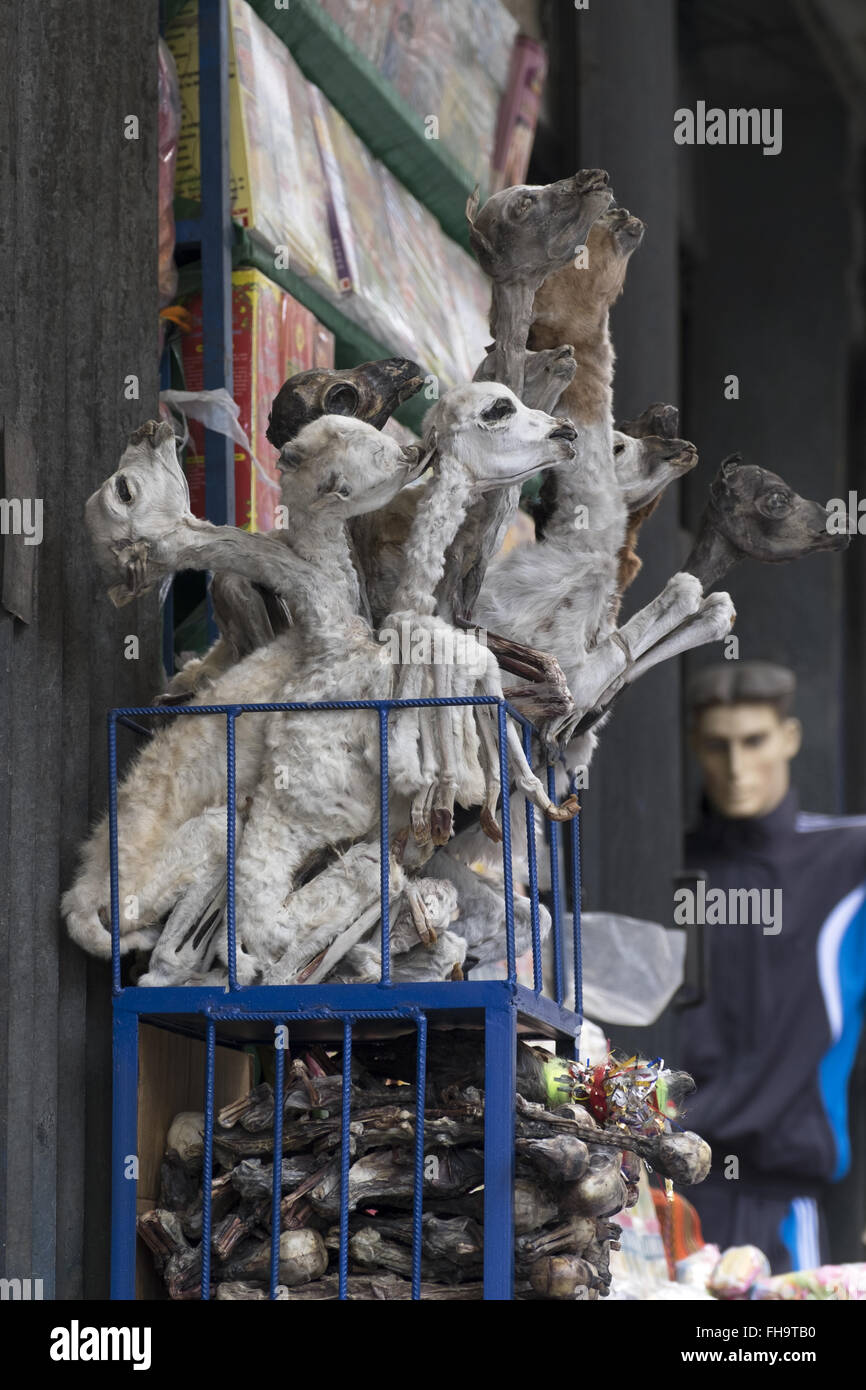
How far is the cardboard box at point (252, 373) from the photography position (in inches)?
102

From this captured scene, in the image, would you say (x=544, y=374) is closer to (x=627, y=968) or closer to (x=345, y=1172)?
(x=345, y=1172)

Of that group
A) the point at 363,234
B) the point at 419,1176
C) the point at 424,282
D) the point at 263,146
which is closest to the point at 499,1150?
the point at 419,1176

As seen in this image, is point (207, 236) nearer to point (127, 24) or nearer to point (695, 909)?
point (127, 24)

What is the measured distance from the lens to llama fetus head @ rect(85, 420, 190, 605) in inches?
70.7

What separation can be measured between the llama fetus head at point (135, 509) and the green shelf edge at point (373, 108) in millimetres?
1227

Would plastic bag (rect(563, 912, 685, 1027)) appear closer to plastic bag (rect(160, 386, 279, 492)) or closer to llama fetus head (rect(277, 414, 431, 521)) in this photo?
plastic bag (rect(160, 386, 279, 492))

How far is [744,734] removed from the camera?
6445mm

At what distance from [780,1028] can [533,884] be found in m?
4.47

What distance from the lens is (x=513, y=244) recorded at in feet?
6.46

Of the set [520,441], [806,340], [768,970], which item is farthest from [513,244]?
[806,340]

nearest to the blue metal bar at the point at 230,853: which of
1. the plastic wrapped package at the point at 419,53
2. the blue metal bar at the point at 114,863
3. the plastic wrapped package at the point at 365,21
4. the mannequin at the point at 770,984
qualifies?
the blue metal bar at the point at 114,863

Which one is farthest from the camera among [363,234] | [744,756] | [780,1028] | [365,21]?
[744,756]

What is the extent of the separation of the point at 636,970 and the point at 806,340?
4617 millimetres

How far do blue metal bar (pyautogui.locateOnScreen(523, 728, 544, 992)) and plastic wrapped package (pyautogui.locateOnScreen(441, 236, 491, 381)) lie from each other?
145cm
